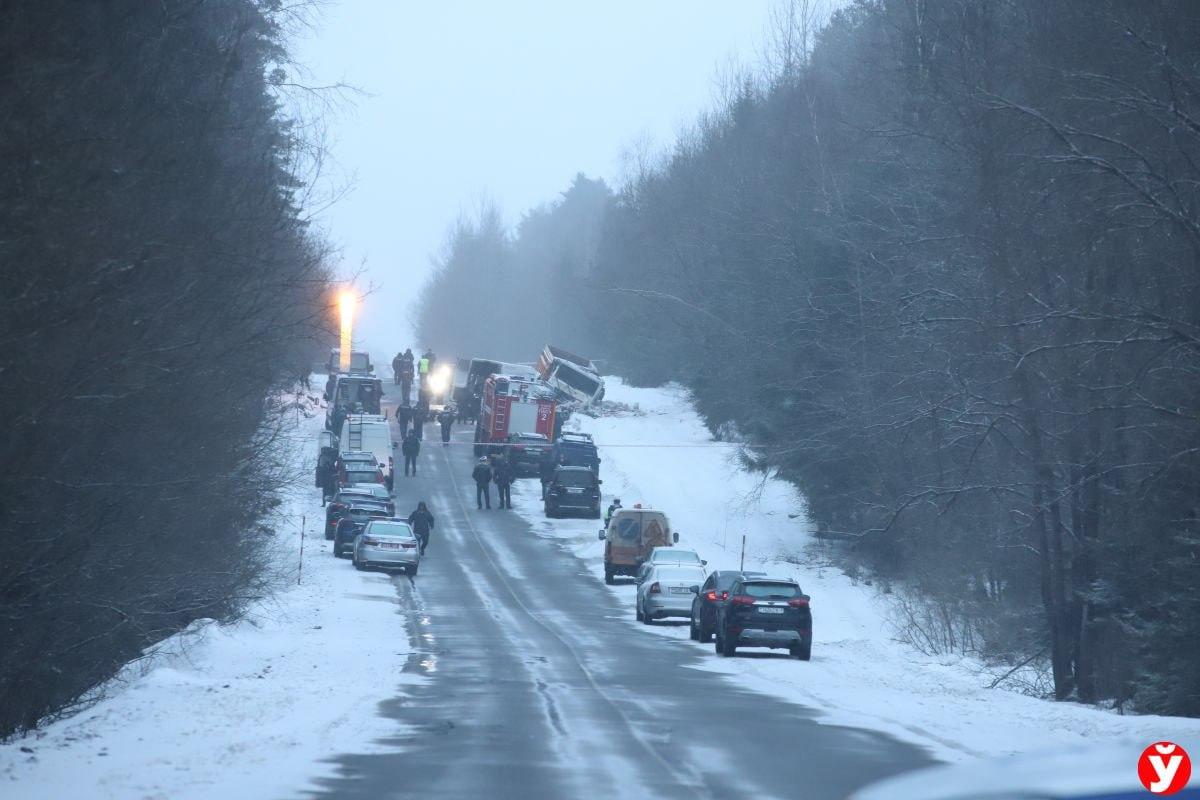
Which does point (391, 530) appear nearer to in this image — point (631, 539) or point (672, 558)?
point (631, 539)

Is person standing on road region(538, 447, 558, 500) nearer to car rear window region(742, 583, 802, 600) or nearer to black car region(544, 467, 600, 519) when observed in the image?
black car region(544, 467, 600, 519)

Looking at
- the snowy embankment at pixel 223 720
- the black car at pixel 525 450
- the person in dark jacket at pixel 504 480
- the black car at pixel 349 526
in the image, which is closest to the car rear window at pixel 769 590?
the snowy embankment at pixel 223 720

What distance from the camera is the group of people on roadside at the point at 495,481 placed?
5591 centimetres

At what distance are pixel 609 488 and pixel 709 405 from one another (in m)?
9.67

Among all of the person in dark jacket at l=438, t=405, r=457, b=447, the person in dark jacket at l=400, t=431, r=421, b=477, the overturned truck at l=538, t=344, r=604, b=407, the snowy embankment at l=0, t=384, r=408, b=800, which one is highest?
the overturned truck at l=538, t=344, r=604, b=407

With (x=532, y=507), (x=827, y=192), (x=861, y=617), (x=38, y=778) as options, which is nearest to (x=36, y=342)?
(x=38, y=778)

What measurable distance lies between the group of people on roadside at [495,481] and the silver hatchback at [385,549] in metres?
15.6

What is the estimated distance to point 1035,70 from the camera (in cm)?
2283

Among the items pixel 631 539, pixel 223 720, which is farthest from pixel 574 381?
pixel 223 720

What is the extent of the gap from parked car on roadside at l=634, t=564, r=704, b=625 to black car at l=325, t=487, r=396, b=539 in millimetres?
14058

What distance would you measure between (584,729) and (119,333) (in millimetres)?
6177

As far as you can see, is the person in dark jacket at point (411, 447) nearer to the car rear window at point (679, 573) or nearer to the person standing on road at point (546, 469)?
the person standing on road at point (546, 469)

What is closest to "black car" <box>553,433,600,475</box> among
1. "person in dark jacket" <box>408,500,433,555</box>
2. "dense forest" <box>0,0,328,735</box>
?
"person in dark jacket" <box>408,500,433,555</box>

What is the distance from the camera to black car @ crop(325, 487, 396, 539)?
147 ft
